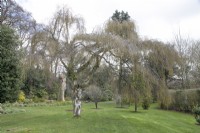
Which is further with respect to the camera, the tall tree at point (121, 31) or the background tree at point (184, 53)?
the background tree at point (184, 53)

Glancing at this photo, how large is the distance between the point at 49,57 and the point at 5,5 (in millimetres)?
15094

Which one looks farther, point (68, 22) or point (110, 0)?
point (110, 0)

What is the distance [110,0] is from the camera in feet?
57.9

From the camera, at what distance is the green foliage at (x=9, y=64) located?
1505 cm

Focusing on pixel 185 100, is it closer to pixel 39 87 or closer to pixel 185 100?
pixel 185 100

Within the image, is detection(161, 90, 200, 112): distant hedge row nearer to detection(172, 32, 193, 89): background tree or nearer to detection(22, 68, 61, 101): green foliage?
detection(172, 32, 193, 89): background tree

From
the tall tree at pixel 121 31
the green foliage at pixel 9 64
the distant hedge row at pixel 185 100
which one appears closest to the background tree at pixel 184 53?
the distant hedge row at pixel 185 100

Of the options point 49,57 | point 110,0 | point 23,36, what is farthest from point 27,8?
point 49,57

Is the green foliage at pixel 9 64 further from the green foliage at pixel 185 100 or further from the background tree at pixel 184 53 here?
the background tree at pixel 184 53

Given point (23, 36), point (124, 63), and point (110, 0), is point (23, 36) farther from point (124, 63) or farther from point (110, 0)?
point (124, 63)

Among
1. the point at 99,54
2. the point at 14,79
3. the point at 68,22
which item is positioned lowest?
the point at 14,79

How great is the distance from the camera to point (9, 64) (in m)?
15.9

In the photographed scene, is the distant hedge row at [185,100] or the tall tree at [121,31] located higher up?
the tall tree at [121,31]

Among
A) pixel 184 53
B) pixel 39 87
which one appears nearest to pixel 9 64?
pixel 39 87
